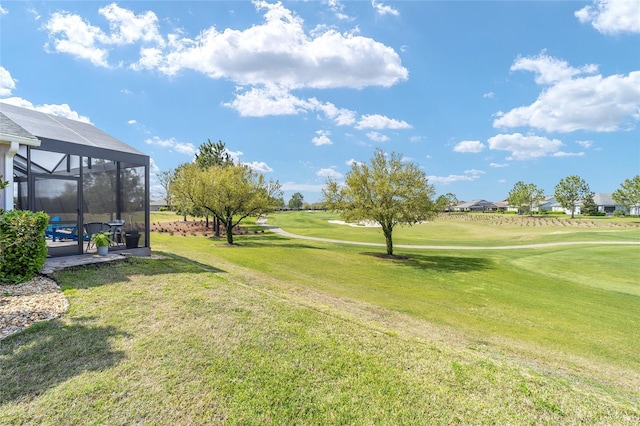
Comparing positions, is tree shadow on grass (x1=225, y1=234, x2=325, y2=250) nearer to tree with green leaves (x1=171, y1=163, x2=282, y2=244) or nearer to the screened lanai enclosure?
tree with green leaves (x1=171, y1=163, x2=282, y2=244)

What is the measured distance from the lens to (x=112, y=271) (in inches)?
284

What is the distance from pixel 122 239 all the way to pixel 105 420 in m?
9.37

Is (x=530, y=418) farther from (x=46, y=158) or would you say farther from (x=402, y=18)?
(x=402, y=18)

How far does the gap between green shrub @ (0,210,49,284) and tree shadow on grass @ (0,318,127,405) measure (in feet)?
8.37

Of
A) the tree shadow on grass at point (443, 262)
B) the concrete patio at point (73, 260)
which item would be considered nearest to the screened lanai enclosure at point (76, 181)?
the concrete patio at point (73, 260)

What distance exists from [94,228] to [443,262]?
15692 millimetres

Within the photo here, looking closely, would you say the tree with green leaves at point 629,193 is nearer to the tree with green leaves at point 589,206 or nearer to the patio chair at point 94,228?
the tree with green leaves at point 589,206

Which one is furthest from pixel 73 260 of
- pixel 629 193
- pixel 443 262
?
pixel 629 193

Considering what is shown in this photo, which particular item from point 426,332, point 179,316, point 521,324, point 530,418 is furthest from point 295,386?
point 521,324

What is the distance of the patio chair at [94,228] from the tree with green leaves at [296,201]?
102057 millimetres

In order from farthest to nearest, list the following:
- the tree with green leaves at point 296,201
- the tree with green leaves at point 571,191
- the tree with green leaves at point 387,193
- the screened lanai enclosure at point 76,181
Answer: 1. the tree with green leaves at point 296,201
2. the tree with green leaves at point 571,191
3. the tree with green leaves at point 387,193
4. the screened lanai enclosure at point 76,181

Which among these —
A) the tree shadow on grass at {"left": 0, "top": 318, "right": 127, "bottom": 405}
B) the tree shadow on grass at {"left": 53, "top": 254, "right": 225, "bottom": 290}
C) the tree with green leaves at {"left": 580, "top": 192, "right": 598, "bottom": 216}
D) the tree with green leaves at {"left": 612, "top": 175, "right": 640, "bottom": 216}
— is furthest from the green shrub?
the tree with green leaves at {"left": 580, "top": 192, "right": 598, "bottom": 216}

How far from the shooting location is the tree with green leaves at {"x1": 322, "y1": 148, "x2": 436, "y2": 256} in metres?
16.4

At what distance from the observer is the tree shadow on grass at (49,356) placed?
285 centimetres
